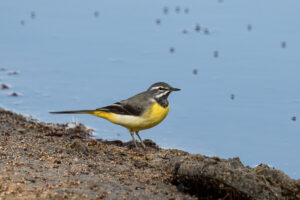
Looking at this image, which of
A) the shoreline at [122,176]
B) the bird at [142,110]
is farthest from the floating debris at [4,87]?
the shoreline at [122,176]

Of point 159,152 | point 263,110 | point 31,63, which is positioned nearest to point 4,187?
point 159,152

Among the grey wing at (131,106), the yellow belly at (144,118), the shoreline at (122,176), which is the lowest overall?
the shoreline at (122,176)

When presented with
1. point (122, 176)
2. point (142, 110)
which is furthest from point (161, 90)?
point (122, 176)

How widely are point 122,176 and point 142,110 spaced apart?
2218mm

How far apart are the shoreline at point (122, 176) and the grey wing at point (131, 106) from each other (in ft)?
3.10

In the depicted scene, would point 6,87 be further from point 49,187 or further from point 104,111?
point 49,187

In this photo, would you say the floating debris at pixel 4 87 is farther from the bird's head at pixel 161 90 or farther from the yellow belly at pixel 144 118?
the bird's head at pixel 161 90

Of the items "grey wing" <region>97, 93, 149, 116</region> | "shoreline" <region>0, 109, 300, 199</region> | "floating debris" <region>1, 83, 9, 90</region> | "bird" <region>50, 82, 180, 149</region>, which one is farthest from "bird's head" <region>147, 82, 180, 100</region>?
"floating debris" <region>1, 83, 9, 90</region>

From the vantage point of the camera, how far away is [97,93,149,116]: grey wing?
9297mm

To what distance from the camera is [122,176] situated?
720 cm

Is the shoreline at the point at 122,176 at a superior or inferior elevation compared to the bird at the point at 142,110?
inferior

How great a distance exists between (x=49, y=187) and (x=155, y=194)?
1.20 m

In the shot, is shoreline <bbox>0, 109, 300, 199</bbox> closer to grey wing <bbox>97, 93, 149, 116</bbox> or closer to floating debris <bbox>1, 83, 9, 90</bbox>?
grey wing <bbox>97, 93, 149, 116</bbox>

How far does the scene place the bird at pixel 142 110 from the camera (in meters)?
9.23
